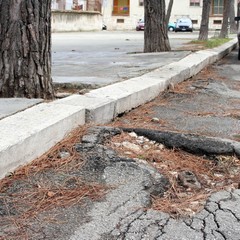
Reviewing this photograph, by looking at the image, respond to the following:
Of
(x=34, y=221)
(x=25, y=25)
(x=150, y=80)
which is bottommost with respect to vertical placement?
(x=34, y=221)

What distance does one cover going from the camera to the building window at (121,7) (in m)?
54.8

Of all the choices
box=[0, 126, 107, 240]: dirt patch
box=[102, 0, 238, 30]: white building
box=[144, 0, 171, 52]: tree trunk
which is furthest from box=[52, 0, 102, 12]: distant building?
box=[0, 126, 107, 240]: dirt patch

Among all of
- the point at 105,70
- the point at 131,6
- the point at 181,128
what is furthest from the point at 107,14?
the point at 181,128

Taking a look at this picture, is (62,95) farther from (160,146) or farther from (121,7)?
(121,7)

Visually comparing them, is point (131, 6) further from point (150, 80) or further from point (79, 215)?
point (79, 215)

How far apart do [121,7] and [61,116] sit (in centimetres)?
5340

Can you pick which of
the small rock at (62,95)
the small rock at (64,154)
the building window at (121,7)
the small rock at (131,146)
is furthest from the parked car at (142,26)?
the small rock at (64,154)

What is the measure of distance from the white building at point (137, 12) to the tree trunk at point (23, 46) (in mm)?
49274

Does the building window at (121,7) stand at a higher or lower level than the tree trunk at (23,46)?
higher

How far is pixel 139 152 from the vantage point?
3693mm

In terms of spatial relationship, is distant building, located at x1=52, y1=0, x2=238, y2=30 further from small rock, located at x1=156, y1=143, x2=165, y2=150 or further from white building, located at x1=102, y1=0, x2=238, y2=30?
small rock, located at x1=156, y1=143, x2=165, y2=150

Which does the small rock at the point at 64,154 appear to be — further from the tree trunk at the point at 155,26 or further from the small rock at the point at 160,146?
the tree trunk at the point at 155,26

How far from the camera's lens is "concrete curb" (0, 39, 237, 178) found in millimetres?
3150

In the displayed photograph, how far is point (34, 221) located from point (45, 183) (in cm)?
49
